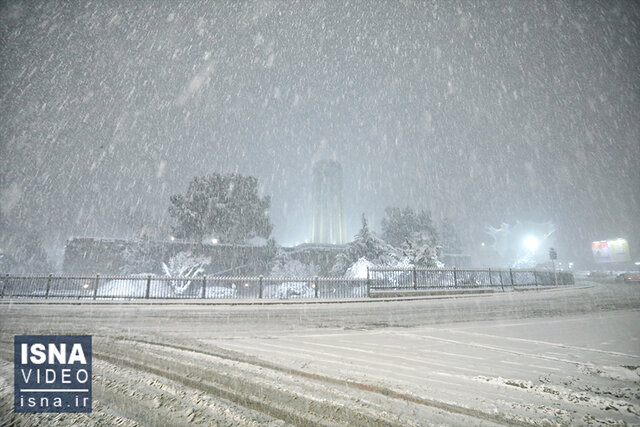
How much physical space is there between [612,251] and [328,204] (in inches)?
5002

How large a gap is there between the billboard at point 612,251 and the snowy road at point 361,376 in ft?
268

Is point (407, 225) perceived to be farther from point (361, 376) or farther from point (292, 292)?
point (361, 376)

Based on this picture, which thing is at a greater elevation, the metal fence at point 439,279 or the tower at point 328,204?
the tower at point 328,204

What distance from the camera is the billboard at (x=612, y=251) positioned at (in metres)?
60.4

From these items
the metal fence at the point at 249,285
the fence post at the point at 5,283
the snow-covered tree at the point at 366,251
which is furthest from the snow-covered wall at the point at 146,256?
the fence post at the point at 5,283

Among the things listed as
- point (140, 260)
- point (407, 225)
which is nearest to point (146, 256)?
point (140, 260)

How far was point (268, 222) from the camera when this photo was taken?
41.5m

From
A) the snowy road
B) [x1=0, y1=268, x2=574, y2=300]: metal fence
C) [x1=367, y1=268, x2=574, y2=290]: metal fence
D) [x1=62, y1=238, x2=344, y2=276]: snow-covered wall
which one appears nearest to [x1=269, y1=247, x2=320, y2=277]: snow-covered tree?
[x1=62, y1=238, x2=344, y2=276]: snow-covered wall

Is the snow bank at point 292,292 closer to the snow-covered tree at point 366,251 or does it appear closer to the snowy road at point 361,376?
the snow-covered tree at point 366,251

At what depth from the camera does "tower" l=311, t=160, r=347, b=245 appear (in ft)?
541

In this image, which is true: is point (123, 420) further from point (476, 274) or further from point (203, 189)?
point (203, 189)

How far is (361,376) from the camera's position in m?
2.89

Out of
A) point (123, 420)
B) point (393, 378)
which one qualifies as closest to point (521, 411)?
point (393, 378)

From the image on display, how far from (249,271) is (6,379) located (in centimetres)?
3715
